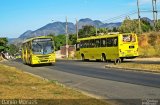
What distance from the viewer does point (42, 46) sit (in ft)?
138

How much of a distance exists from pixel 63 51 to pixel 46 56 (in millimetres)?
56975

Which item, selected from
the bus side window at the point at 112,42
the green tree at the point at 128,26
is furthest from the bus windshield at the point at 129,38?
the green tree at the point at 128,26

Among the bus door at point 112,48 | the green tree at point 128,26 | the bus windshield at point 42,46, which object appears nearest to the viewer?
the bus windshield at point 42,46

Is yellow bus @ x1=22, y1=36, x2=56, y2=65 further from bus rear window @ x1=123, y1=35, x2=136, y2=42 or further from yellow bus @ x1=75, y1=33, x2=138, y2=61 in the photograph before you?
bus rear window @ x1=123, y1=35, x2=136, y2=42

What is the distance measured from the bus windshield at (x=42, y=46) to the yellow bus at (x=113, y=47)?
673 centimetres

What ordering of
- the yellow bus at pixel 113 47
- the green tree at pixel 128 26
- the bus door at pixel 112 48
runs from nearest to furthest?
the yellow bus at pixel 113 47 → the bus door at pixel 112 48 → the green tree at pixel 128 26

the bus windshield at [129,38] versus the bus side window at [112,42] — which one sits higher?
the bus windshield at [129,38]

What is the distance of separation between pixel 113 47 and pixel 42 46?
7.65 metres

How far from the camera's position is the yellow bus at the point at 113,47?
43188 millimetres

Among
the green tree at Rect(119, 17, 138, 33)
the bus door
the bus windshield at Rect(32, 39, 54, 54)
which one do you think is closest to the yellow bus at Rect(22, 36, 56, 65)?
the bus windshield at Rect(32, 39, 54, 54)

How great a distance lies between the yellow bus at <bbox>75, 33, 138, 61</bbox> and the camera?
142 feet

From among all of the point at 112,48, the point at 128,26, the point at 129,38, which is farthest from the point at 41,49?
the point at 128,26

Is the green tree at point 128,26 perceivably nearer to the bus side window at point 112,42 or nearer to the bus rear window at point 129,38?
the bus side window at point 112,42

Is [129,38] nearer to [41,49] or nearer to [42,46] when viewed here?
[42,46]
